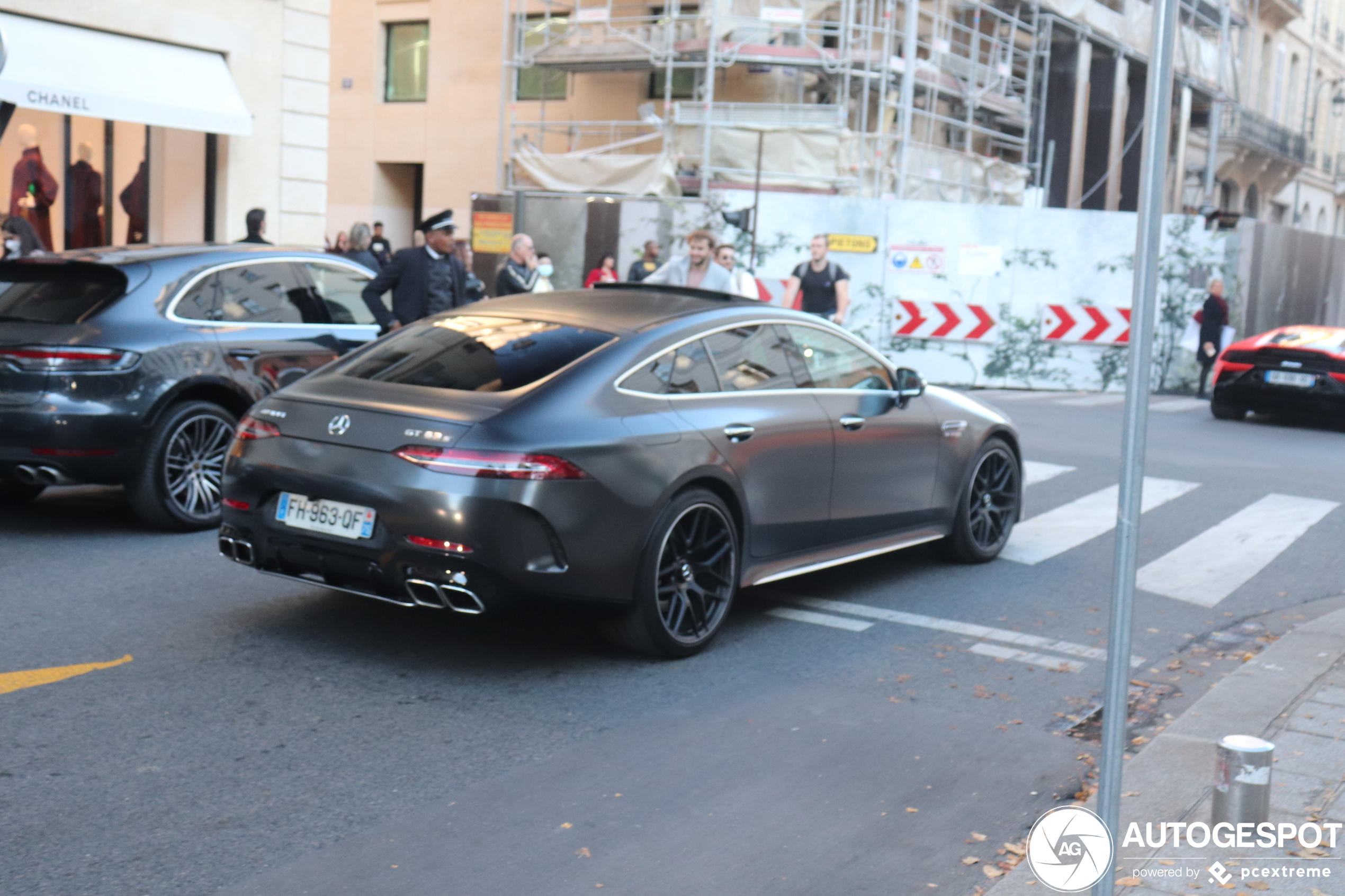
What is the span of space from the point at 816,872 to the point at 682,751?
1.00 metres

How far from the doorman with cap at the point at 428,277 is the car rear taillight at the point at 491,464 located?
179 inches

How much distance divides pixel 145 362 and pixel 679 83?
899 inches

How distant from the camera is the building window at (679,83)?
1145 inches

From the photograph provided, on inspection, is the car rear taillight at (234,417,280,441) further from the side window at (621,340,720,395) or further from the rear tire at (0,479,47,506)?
the rear tire at (0,479,47,506)

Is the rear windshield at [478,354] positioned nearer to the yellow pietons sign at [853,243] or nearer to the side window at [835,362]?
the side window at [835,362]

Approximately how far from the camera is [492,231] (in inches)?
1075

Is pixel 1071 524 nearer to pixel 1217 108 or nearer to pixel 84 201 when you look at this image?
pixel 84 201

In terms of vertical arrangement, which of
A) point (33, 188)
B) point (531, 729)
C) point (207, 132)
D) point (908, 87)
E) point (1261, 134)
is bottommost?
point (531, 729)

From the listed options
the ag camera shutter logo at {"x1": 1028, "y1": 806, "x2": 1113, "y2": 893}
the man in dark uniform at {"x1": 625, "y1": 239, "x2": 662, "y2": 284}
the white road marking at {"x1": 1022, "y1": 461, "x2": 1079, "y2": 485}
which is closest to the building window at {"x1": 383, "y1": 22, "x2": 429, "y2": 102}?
the man in dark uniform at {"x1": 625, "y1": 239, "x2": 662, "y2": 284}

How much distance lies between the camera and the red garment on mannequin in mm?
16234

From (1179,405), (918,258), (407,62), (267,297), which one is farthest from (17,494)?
(407,62)

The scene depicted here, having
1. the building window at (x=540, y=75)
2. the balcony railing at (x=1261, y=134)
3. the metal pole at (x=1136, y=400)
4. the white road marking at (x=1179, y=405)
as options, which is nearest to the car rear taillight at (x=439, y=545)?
the metal pole at (x=1136, y=400)

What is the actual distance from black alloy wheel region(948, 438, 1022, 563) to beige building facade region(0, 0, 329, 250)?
11.4m

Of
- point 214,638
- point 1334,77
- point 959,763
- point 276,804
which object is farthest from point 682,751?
point 1334,77
